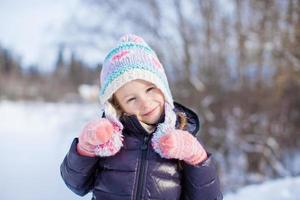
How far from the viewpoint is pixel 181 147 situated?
4.39ft

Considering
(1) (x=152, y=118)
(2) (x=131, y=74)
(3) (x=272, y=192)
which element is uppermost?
(3) (x=272, y=192)

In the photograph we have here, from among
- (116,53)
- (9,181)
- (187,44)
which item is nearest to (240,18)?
(187,44)

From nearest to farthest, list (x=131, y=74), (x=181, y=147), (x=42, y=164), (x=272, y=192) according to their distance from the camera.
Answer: (x=181, y=147) < (x=131, y=74) < (x=272, y=192) < (x=42, y=164)

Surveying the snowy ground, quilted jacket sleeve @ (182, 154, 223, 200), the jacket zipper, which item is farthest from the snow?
the jacket zipper

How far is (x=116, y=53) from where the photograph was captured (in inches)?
60.9

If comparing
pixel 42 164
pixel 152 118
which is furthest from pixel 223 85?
pixel 152 118

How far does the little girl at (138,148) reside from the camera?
1.37 m

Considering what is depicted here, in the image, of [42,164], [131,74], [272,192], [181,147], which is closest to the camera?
[181,147]

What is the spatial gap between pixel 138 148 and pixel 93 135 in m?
0.16

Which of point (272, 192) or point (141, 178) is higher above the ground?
point (272, 192)

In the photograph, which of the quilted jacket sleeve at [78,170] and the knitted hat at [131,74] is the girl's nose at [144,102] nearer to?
the knitted hat at [131,74]

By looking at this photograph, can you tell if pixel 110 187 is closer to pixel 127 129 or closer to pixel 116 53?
pixel 127 129

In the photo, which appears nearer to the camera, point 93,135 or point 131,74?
point 93,135

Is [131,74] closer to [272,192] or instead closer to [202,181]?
[202,181]
